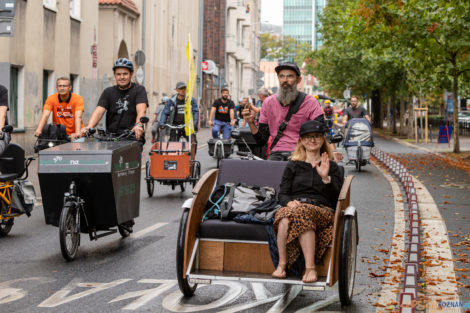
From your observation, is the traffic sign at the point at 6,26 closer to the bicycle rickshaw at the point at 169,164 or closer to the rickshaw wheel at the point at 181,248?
the bicycle rickshaw at the point at 169,164

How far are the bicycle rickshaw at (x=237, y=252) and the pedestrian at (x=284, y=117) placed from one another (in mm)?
1882

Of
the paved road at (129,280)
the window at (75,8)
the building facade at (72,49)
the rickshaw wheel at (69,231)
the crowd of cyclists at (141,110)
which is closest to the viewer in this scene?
the paved road at (129,280)

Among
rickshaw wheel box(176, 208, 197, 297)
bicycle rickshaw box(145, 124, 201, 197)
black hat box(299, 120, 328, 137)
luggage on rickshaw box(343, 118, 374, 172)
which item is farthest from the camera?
luggage on rickshaw box(343, 118, 374, 172)

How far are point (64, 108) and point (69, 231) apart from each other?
143 inches

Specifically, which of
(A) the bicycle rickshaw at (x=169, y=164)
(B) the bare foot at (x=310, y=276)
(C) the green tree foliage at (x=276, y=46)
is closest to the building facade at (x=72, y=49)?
(A) the bicycle rickshaw at (x=169, y=164)

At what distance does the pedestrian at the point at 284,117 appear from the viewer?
844 cm

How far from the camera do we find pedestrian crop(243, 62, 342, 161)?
8.44 metres

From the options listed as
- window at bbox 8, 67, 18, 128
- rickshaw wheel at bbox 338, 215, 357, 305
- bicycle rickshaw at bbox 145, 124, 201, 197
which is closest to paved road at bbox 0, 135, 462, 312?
rickshaw wheel at bbox 338, 215, 357, 305

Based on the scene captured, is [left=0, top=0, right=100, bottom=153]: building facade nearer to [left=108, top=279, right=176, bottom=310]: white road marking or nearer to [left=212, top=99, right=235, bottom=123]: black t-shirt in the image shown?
[left=212, top=99, right=235, bottom=123]: black t-shirt

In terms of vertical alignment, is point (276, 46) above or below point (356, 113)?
above

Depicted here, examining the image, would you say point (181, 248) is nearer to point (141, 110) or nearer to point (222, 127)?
point (141, 110)

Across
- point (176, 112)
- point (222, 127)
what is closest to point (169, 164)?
point (176, 112)

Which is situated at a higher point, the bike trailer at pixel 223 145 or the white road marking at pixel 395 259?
the bike trailer at pixel 223 145

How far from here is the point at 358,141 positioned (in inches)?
835
